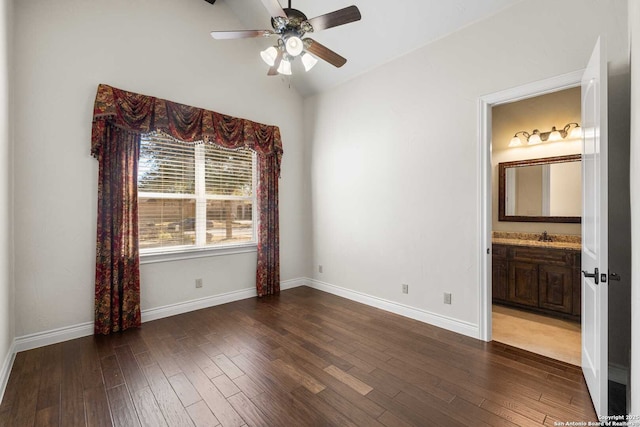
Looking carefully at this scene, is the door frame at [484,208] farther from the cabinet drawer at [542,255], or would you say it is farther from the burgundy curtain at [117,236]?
the burgundy curtain at [117,236]

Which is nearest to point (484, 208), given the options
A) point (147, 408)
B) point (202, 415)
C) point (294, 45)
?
point (294, 45)

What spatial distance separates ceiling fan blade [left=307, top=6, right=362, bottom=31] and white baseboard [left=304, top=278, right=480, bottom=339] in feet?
9.63

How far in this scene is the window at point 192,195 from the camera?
3.46 metres

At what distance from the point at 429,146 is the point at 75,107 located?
3660 mm

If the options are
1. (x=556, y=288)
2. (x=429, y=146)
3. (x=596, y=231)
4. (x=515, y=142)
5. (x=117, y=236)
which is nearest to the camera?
(x=596, y=231)

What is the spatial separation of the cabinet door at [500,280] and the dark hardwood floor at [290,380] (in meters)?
1.34

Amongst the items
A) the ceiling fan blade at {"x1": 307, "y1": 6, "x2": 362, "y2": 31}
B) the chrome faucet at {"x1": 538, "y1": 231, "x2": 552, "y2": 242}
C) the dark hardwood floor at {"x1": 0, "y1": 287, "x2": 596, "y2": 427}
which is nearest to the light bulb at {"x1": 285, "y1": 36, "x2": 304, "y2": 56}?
the ceiling fan blade at {"x1": 307, "y1": 6, "x2": 362, "y2": 31}

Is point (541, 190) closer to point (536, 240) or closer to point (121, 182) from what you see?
point (536, 240)

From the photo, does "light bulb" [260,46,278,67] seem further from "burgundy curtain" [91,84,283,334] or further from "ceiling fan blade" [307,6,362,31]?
"burgundy curtain" [91,84,283,334]

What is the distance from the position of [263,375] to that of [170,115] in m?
2.93

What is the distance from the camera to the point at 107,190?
9.93 ft

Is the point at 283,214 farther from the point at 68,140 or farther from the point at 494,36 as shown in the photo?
the point at 494,36

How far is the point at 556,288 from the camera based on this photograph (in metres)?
3.42

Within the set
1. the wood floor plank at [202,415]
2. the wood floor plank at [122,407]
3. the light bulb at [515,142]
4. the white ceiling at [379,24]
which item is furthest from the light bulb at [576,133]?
the wood floor plank at [122,407]
